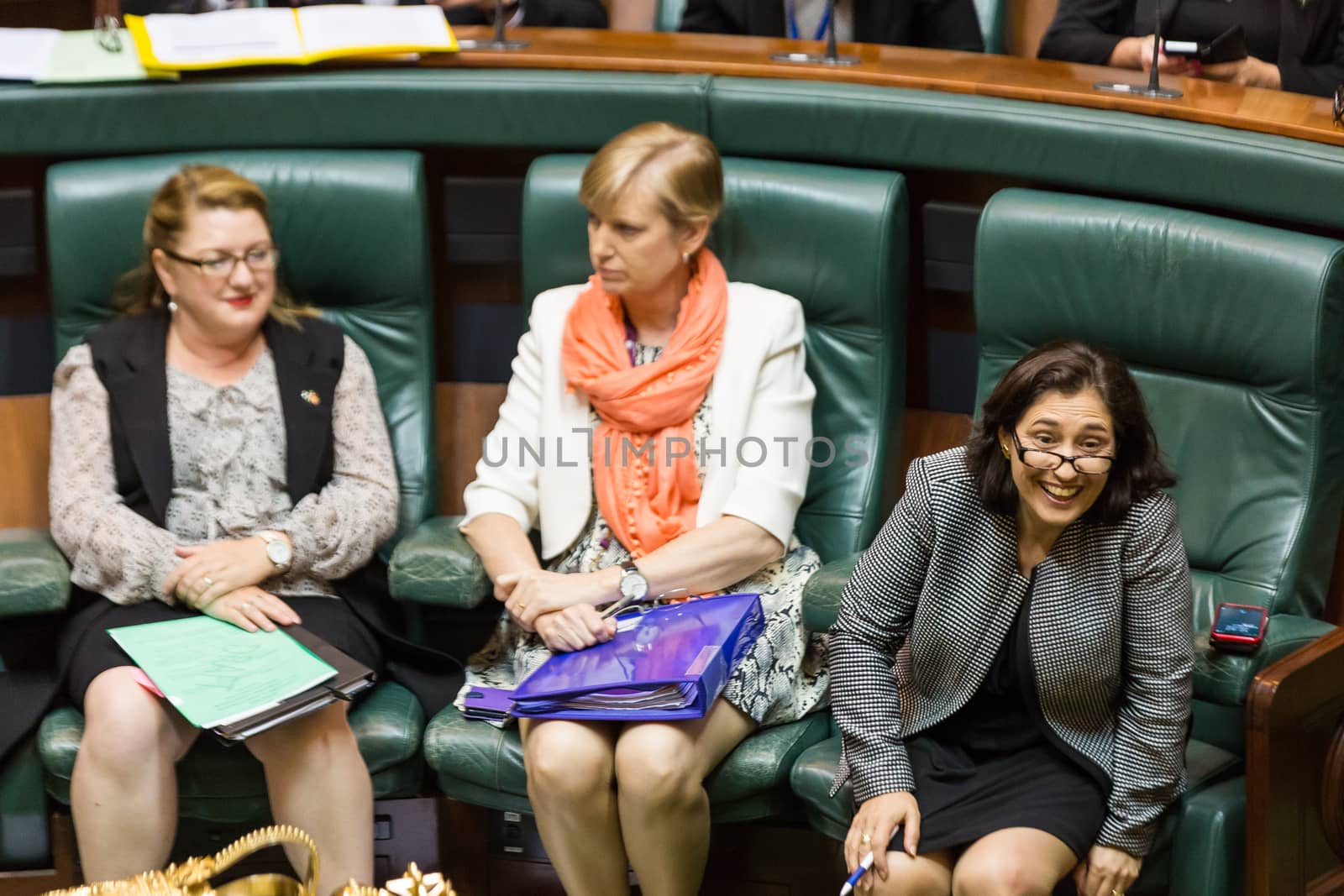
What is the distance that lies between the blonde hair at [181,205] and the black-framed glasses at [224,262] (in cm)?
4

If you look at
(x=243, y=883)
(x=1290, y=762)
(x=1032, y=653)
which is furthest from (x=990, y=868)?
(x=243, y=883)

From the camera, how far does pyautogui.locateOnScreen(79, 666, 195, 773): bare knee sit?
2.32m

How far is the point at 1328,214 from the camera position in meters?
2.31

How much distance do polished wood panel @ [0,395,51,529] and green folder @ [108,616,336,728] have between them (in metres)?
0.52

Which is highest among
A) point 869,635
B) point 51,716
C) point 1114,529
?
point 1114,529

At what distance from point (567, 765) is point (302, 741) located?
0.40m

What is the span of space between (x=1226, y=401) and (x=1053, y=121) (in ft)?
1.62

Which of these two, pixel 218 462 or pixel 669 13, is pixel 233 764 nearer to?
pixel 218 462

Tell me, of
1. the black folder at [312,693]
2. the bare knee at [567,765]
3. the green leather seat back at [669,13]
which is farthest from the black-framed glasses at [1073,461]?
the green leather seat back at [669,13]

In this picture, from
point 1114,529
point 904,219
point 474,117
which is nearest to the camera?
point 1114,529

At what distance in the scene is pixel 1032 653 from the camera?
213cm

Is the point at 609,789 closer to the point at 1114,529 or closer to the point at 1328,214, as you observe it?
the point at 1114,529

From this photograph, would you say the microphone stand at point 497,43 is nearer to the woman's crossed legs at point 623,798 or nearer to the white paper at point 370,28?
the white paper at point 370,28

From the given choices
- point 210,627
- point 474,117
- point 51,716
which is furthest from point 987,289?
point 51,716
